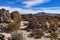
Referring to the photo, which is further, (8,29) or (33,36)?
(8,29)

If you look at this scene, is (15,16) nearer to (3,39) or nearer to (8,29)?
(8,29)

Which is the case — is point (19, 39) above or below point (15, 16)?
below

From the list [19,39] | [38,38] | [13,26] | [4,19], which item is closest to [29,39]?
[38,38]

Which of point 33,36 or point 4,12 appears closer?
point 33,36

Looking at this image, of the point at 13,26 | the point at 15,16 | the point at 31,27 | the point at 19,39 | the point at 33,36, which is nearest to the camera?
the point at 19,39

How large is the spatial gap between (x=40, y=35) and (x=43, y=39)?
1.25 meters

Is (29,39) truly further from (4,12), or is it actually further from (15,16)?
(15,16)

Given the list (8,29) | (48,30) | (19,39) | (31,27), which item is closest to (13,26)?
(8,29)

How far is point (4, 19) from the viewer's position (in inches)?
1361

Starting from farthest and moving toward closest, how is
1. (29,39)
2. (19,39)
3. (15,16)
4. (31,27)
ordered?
(15,16) < (31,27) < (29,39) < (19,39)

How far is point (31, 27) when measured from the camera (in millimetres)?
28141

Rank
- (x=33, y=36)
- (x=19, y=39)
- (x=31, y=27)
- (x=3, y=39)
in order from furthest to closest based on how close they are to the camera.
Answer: (x=31, y=27), (x=33, y=36), (x=3, y=39), (x=19, y=39)

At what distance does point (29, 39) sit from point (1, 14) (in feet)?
52.0

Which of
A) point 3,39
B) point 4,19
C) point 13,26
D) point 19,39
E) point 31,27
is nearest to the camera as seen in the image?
point 19,39
